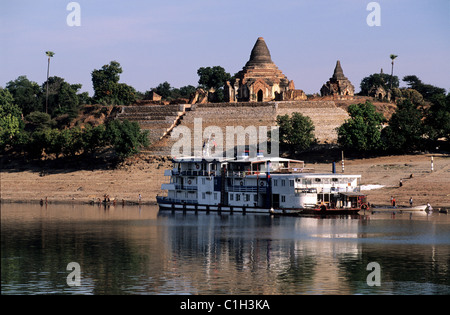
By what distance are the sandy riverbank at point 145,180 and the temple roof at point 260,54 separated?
41946mm

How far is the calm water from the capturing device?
47625 mm

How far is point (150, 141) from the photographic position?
5212 inches

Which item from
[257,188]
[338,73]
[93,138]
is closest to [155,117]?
[93,138]

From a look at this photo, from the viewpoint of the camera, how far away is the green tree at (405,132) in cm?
11075

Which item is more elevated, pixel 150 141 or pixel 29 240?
pixel 150 141

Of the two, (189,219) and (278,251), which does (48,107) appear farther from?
(278,251)

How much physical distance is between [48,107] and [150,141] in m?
46.3

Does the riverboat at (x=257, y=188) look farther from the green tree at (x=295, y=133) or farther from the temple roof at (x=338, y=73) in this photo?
the temple roof at (x=338, y=73)

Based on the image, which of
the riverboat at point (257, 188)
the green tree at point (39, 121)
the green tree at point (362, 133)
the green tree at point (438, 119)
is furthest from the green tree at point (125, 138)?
the green tree at point (438, 119)

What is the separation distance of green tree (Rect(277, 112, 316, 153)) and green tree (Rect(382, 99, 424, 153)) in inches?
482

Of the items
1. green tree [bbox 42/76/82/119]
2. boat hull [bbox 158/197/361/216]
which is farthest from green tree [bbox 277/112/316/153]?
green tree [bbox 42/76/82/119]

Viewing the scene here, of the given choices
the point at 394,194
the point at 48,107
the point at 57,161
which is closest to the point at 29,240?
the point at 394,194

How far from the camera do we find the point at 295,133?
118688 millimetres

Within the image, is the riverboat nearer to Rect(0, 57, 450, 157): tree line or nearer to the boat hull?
the boat hull
